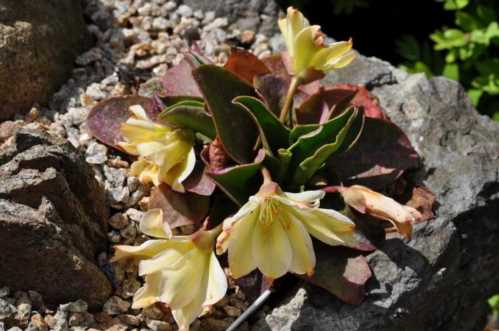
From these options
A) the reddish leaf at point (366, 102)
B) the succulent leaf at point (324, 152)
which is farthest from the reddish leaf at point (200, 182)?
the reddish leaf at point (366, 102)

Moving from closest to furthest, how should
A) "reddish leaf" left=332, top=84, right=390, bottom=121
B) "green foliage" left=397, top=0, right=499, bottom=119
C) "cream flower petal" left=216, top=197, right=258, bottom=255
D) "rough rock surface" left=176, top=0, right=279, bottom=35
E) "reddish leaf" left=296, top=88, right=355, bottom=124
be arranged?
"cream flower petal" left=216, top=197, right=258, bottom=255
"reddish leaf" left=296, top=88, right=355, bottom=124
"reddish leaf" left=332, top=84, right=390, bottom=121
"rough rock surface" left=176, top=0, right=279, bottom=35
"green foliage" left=397, top=0, right=499, bottom=119

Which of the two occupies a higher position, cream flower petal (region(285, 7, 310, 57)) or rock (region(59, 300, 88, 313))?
cream flower petal (region(285, 7, 310, 57))

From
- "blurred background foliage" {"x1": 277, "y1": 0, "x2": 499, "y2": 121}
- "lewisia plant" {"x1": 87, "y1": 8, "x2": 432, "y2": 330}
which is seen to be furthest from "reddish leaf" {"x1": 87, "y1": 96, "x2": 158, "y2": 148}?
"blurred background foliage" {"x1": 277, "y1": 0, "x2": 499, "y2": 121}

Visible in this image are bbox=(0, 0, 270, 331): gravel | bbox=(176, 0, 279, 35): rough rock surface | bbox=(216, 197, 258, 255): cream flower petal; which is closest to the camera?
bbox=(216, 197, 258, 255): cream flower petal

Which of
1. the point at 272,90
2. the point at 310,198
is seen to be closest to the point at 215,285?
the point at 310,198

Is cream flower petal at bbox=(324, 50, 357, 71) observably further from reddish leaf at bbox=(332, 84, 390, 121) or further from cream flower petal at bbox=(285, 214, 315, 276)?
cream flower petal at bbox=(285, 214, 315, 276)

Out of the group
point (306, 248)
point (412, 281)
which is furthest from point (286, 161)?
point (412, 281)

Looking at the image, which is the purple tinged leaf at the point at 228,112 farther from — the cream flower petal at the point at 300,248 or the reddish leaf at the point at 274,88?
the cream flower petal at the point at 300,248
